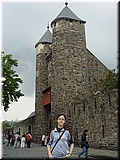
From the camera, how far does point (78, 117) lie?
17719 millimetres

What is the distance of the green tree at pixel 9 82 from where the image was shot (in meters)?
17.0

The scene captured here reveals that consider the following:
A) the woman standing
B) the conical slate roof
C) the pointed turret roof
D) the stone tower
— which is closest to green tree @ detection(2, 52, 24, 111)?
the stone tower

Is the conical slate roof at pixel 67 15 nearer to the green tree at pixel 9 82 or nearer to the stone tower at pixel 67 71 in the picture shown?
the stone tower at pixel 67 71

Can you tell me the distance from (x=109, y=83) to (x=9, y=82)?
351 inches

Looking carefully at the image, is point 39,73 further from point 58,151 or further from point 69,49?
point 58,151

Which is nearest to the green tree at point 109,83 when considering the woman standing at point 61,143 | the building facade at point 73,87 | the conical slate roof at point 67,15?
the building facade at point 73,87

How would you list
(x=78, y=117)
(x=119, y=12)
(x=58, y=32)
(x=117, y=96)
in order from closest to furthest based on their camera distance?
(x=119, y=12) < (x=117, y=96) < (x=78, y=117) < (x=58, y=32)

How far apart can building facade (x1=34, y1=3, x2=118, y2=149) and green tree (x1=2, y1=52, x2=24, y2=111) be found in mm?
3582

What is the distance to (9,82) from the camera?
17312mm

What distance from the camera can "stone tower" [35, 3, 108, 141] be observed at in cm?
2009

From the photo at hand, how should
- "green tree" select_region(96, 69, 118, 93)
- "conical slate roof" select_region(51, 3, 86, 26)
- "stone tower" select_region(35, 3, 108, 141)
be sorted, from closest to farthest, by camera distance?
"stone tower" select_region(35, 3, 108, 141) → "green tree" select_region(96, 69, 118, 93) → "conical slate roof" select_region(51, 3, 86, 26)

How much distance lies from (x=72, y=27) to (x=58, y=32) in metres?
1.36

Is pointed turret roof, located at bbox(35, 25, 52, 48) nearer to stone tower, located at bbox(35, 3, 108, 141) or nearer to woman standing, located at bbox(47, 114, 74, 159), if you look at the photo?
stone tower, located at bbox(35, 3, 108, 141)

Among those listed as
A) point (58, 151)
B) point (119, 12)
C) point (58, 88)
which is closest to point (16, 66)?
point (58, 88)
